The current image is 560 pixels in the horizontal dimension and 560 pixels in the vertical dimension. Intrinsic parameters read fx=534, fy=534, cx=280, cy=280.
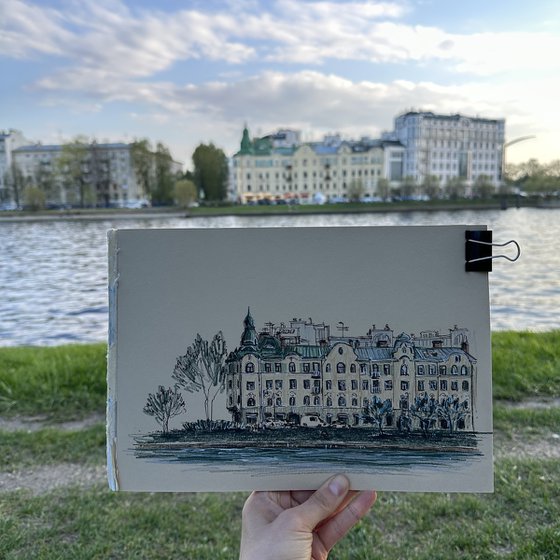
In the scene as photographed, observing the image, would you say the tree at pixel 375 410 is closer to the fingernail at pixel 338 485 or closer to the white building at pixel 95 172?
the fingernail at pixel 338 485

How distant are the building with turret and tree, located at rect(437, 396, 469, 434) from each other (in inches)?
0.4

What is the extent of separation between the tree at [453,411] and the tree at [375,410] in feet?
0.48

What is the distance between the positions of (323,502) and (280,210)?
45037 mm

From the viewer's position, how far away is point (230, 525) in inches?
127

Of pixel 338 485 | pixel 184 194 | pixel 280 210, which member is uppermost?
pixel 184 194

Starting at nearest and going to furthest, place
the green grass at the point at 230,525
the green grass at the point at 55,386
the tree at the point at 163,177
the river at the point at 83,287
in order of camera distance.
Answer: the green grass at the point at 230,525 → the green grass at the point at 55,386 → the river at the point at 83,287 → the tree at the point at 163,177

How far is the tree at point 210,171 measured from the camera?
57938 millimetres

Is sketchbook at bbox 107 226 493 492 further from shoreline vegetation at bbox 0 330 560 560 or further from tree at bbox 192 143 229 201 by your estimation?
tree at bbox 192 143 229 201

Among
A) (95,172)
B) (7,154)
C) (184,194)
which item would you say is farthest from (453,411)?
(7,154)

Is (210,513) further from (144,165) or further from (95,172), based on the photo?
(95,172)

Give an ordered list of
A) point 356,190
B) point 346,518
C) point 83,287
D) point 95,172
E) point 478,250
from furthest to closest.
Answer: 1. point 356,190
2. point 95,172
3. point 83,287
4. point 346,518
5. point 478,250

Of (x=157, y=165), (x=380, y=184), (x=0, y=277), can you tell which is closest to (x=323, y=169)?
(x=380, y=184)

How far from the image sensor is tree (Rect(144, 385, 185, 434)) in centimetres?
154

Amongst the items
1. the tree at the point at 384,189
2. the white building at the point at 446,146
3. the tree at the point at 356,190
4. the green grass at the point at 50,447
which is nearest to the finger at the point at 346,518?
the green grass at the point at 50,447
